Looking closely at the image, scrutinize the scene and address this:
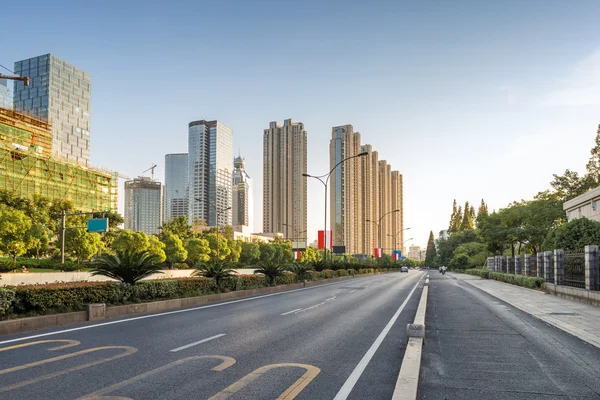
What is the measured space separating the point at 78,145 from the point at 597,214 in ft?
658

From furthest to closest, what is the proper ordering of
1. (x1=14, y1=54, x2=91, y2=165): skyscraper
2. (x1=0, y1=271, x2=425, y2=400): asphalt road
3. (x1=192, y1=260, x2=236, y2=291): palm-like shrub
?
(x1=14, y1=54, x2=91, y2=165): skyscraper → (x1=192, y1=260, x2=236, y2=291): palm-like shrub → (x1=0, y1=271, x2=425, y2=400): asphalt road

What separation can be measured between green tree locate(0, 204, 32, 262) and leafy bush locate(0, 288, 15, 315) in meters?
44.4

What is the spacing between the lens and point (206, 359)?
7.80m

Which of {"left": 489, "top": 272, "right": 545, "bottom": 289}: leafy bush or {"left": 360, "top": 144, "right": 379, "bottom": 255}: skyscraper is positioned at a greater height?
{"left": 360, "top": 144, "right": 379, "bottom": 255}: skyscraper

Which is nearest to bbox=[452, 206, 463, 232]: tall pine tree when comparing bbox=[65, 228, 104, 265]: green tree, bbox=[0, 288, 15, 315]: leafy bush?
bbox=[65, 228, 104, 265]: green tree

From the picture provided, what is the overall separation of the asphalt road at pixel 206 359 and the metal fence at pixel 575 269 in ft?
42.8

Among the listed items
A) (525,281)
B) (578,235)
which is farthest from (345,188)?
(578,235)

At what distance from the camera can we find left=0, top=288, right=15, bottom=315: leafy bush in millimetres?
10938

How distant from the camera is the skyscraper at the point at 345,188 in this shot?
165125mm

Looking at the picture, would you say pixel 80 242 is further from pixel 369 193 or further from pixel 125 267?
pixel 369 193

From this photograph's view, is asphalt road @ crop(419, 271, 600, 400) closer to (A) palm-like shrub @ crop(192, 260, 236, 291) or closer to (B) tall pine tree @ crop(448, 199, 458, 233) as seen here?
(A) palm-like shrub @ crop(192, 260, 236, 291)

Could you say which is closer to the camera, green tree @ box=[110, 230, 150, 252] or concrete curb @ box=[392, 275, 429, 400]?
concrete curb @ box=[392, 275, 429, 400]

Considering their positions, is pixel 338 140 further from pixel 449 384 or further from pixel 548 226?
pixel 449 384

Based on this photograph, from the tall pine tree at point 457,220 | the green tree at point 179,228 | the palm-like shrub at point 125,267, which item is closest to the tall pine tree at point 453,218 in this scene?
the tall pine tree at point 457,220
